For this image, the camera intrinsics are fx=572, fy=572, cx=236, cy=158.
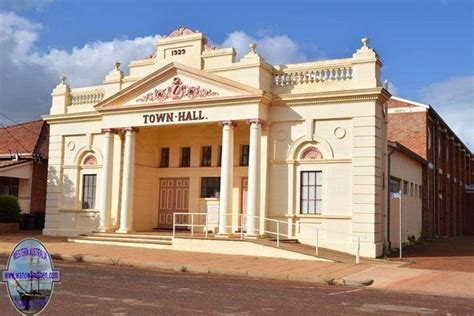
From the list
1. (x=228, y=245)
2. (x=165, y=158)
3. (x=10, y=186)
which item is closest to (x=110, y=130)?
(x=165, y=158)

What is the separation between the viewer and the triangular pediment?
69.9 feet

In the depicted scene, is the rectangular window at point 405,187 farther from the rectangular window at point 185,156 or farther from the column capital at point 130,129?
the column capital at point 130,129

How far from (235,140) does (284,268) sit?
357 inches

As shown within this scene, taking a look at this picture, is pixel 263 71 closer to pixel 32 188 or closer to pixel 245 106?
pixel 245 106

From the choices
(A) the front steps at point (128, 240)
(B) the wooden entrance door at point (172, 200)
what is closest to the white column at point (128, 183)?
(A) the front steps at point (128, 240)

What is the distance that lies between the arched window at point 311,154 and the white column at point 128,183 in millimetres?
7131

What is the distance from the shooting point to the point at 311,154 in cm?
2084

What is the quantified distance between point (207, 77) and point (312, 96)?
13.5 ft

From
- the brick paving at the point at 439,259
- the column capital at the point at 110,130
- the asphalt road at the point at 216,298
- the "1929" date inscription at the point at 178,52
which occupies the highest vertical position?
the "1929" date inscription at the point at 178,52

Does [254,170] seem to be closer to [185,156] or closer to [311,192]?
[311,192]

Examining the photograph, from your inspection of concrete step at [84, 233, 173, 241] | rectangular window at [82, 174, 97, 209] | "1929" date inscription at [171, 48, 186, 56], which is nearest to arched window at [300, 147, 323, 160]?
concrete step at [84, 233, 173, 241]

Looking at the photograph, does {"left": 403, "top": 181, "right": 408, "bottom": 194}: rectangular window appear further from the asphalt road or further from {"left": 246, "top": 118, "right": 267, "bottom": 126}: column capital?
A: the asphalt road

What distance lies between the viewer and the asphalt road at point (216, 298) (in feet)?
29.5

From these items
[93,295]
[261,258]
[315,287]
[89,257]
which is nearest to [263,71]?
[261,258]
